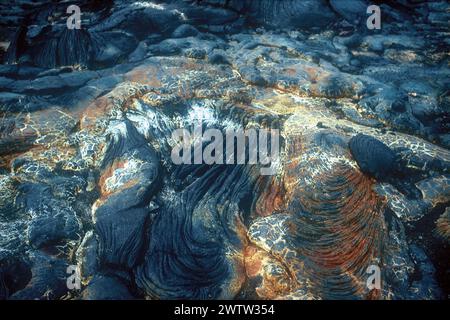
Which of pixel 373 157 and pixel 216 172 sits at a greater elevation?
pixel 373 157

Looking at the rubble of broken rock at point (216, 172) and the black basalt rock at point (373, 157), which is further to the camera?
the black basalt rock at point (373, 157)

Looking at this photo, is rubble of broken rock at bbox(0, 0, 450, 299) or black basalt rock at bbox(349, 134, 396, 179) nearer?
rubble of broken rock at bbox(0, 0, 450, 299)

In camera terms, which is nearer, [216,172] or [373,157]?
[373,157]

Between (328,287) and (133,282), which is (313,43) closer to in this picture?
(328,287)

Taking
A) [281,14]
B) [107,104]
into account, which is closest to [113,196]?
[107,104]
